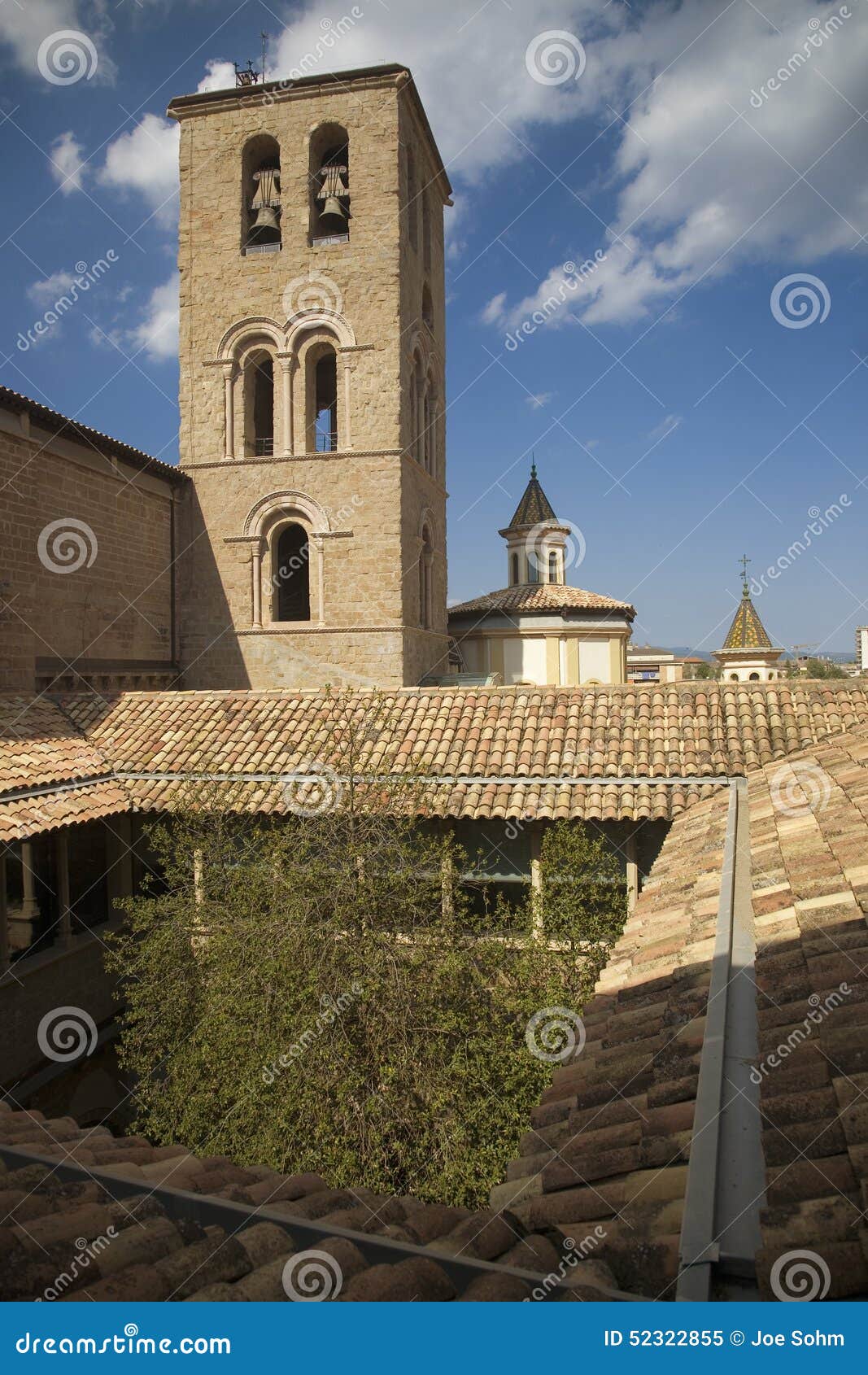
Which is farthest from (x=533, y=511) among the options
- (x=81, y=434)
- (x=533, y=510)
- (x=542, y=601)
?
(x=81, y=434)

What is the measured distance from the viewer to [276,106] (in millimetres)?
17531

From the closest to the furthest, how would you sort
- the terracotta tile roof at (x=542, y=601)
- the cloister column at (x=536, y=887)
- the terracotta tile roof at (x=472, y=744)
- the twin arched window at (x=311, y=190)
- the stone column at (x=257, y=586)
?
the cloister column at (x=536, y=887) < the terracotta tile roof at (x=472, y=744) < the twin arched window at (x=311, y=190) < the stone column at (x=257, y=586) < the terracotta tile roof at (x=542, y=601)

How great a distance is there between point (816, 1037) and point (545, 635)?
23.6 meters

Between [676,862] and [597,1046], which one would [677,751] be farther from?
[597,1046]

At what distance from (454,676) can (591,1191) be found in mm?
18107

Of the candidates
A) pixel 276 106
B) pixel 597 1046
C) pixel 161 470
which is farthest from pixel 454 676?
pixel 597 1046

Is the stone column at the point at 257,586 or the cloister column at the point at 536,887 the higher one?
the stone column at the point at 257,586

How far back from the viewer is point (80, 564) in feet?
45.7

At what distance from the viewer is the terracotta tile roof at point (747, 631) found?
32.1 meters

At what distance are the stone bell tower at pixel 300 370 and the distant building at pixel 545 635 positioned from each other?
8756 mm

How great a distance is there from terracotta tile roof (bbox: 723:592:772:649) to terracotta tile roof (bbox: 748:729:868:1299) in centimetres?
2738

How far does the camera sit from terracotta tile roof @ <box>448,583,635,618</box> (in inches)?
1031

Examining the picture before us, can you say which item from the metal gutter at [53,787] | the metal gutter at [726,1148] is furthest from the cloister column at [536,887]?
the metal gutter at [53,787]

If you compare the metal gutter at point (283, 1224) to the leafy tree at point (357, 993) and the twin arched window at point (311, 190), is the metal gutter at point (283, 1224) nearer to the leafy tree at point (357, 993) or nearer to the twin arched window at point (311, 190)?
the leafy tree at point (357, 993)
